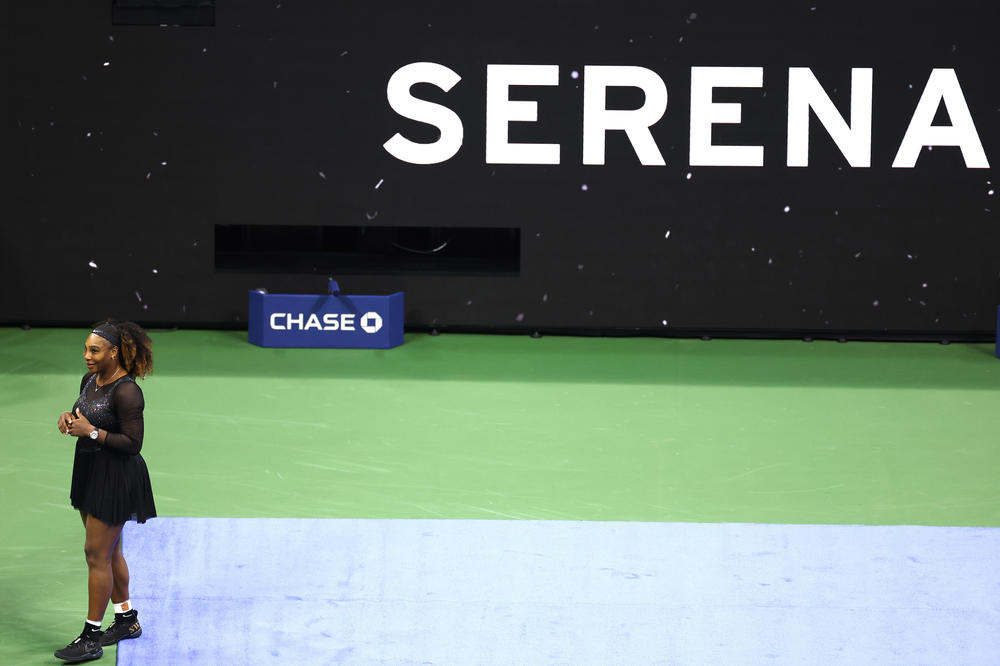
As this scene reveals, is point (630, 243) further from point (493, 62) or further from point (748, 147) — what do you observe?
point (493, 62)

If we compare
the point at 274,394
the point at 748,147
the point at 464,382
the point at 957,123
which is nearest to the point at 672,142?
the point at 748,147

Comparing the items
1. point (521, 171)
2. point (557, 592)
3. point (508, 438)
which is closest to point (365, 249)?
point (521, 171)

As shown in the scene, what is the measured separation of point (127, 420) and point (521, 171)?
7.01 m

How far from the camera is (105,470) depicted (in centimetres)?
412

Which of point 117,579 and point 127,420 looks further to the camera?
point 117,579

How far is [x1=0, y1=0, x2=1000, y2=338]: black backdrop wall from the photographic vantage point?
34.8 ft

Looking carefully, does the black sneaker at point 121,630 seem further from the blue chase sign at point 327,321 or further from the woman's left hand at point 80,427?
the blue chase sign at point 327,321

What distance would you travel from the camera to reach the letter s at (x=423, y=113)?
420 inches

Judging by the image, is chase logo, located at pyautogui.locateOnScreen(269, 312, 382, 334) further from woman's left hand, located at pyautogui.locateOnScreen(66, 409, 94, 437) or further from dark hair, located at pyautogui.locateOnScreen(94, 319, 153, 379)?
woman's left hand, located at pyautogui.locateOnScreen(66, 409, 94, 437)

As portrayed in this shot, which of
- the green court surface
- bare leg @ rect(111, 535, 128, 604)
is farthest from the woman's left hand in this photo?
the green court surface

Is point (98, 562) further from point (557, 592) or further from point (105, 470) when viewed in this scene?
point (557, 592)

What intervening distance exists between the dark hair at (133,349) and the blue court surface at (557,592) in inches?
32.8

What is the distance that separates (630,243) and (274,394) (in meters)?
3.87

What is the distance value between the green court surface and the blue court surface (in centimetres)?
53
